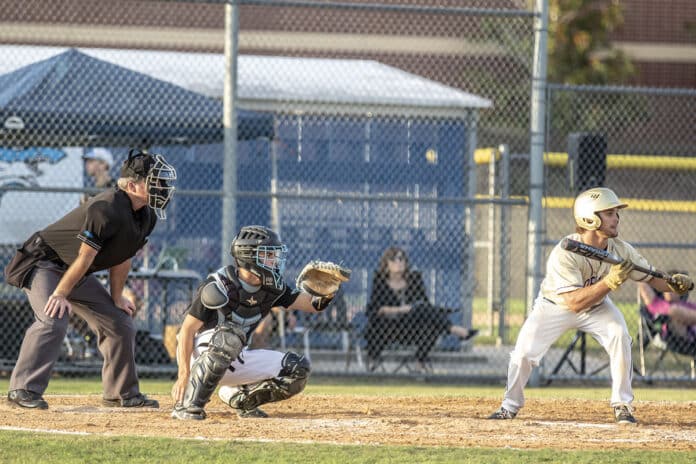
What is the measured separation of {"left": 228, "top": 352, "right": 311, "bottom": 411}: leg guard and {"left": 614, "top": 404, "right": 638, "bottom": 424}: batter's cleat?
6.78ft

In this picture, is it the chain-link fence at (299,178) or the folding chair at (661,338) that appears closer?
the chain-link fence at (299,178)

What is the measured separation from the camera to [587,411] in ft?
29.4

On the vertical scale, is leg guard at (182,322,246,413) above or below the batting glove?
below

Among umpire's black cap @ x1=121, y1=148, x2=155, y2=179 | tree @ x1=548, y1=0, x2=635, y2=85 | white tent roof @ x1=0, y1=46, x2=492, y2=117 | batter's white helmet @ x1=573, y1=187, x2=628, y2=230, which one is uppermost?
tree @ x1=548, y1=0, x2=635, y2=85

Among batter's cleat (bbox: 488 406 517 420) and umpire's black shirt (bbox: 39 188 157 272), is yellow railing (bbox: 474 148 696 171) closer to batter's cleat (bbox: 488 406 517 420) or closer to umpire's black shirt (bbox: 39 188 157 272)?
batter's cleat (bbox: 488 406 517 420)

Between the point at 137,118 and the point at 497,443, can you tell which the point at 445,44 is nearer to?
the point at 137,118

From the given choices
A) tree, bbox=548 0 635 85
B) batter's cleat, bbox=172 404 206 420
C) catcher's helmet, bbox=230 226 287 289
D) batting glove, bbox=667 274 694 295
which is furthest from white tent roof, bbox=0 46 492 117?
tree, bbox=548 0 635 85

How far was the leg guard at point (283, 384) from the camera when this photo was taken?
7809 mm

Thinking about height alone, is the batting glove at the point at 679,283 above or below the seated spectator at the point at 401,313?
above

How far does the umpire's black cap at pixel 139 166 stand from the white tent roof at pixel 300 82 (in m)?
4.61

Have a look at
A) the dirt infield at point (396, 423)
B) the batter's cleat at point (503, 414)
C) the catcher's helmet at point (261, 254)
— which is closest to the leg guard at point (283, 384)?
the dirt infield at point (396, 423)

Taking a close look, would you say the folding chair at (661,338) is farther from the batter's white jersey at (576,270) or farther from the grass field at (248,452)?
the grass field at (248,452)

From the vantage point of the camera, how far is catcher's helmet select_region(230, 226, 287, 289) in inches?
293

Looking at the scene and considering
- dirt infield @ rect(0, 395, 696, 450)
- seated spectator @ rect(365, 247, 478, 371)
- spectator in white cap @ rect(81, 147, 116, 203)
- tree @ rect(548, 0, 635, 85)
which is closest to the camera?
dirt infield @ rect(0, 395, 696, 450)
